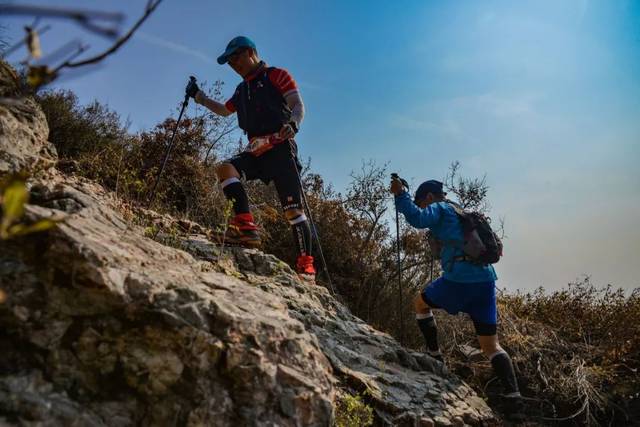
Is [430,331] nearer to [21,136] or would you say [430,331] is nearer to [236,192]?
[236,192]

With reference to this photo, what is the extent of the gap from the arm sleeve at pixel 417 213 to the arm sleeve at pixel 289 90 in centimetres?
136

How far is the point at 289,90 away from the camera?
16.2ft

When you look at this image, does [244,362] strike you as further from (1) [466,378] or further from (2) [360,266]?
(2) [360,266]

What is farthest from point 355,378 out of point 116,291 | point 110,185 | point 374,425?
point 110,185

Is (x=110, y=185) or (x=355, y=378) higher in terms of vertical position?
(x=110, y=185)

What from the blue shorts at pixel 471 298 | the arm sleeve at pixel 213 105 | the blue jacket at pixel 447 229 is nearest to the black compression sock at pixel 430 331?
the blue shorts at pixel 471 298

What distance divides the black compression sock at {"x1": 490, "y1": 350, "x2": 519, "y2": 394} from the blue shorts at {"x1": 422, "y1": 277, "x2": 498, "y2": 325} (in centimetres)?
32

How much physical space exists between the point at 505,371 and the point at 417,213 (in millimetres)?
1703

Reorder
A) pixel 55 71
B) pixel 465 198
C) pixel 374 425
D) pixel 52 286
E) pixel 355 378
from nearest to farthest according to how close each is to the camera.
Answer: pixel 55 71 < pixel 52 286 < pixel 374 425 < pixel 355 378 < pixel 465 198

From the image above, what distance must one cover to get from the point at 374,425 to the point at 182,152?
17.4 ft

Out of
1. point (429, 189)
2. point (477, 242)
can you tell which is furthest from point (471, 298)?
point (429, 189)

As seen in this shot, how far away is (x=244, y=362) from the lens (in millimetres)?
2543

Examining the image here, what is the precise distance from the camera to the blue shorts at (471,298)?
4.49 m

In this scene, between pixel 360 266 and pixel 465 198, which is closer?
pixel 360 266
